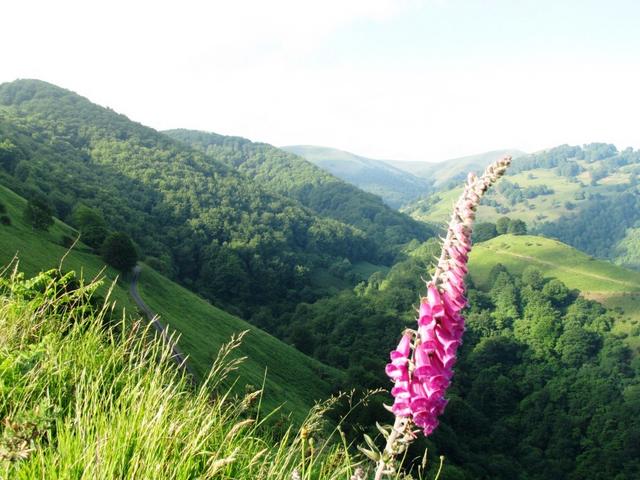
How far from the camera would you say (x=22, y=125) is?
186 m

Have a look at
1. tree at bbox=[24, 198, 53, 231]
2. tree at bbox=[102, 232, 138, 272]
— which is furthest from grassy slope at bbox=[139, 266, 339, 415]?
tree at bbox=[24, 198, 53, 231]

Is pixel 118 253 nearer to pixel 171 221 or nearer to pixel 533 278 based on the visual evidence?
pixel 171 221

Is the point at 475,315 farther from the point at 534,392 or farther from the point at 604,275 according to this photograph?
the point at 604,275

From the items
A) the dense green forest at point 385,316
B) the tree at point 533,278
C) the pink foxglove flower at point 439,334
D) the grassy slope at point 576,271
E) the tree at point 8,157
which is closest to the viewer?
the pink foxglove flower at point 439,334

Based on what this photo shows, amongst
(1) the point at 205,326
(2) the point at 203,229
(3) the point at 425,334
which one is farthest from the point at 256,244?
(3) the point at 425,334

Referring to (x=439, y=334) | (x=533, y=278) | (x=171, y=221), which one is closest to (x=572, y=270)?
(x=533, y=278)

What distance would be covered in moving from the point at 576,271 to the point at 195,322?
153 m

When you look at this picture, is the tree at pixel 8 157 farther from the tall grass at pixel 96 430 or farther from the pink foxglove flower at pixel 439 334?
the pink foxglove flower at pixel 439 334

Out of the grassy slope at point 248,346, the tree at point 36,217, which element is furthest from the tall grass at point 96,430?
the tree at point 36,217

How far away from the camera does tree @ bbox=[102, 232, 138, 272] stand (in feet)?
257

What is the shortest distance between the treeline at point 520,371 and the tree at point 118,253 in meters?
40.0

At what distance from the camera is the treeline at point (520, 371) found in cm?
9612

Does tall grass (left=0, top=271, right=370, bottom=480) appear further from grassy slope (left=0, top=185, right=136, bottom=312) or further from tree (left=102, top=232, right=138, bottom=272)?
tree (left=102, top=232, right=138, bottom=272)

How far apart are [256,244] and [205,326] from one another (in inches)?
4216
